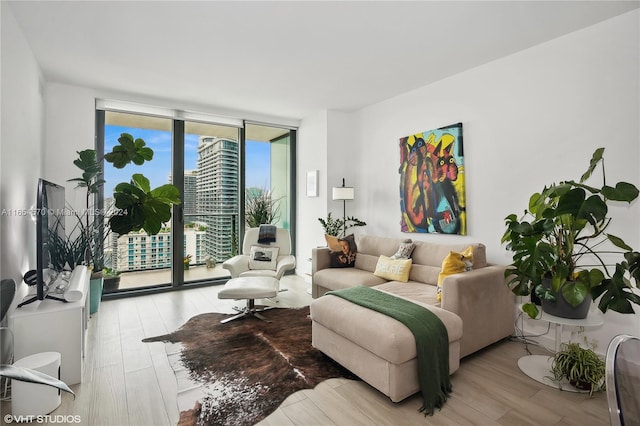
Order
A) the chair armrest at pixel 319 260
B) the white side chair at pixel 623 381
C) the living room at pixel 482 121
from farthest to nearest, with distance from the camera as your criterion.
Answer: the chair armrest at pixel 319 260 → the living room at pixel 482 121 → the white side chair at pixel 623 381

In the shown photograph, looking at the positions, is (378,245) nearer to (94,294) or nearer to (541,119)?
(541,119)

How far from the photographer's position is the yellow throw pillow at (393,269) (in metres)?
3.48

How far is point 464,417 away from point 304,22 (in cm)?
300

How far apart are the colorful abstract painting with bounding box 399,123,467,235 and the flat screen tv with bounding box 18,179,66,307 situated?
360cm

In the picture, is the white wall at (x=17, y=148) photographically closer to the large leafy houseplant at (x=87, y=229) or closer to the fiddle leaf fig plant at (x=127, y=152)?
the large leafy houseplant at (x=87, y=229)

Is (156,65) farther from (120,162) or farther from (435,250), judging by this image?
(435,250)

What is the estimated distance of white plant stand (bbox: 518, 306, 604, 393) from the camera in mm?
2217

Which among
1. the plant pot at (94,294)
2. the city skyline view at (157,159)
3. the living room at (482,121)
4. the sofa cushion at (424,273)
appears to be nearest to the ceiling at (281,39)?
the living room at (482,121)

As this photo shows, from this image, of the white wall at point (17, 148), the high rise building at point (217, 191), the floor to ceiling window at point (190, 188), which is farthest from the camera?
the high rise building at point (217, 191)

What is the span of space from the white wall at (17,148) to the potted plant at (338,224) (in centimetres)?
322

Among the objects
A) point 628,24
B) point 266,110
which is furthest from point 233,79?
point 628,24

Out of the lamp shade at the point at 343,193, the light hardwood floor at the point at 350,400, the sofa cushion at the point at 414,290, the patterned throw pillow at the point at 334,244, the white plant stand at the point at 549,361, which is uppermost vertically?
the lamp shade at the point at 343,193

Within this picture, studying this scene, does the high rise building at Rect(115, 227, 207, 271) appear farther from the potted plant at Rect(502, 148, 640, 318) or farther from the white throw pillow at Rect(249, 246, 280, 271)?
the potted plant at Rect(502, 148, 640, 318)

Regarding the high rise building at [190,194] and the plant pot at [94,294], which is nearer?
the plant pot at [94,294]
